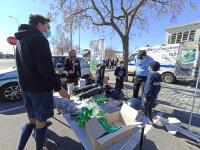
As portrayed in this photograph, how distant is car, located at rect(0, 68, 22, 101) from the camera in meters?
5.06

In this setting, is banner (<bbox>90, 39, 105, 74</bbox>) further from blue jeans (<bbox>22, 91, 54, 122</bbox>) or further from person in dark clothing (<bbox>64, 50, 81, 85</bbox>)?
blue jeans (<bbox>22, 91, 54, 122</bbox>)

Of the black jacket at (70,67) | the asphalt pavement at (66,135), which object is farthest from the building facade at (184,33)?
the asphalt pavement at (66,135)

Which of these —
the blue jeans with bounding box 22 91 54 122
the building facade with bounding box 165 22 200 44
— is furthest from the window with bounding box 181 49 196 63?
the building facade with bounding box 165 22 200 44

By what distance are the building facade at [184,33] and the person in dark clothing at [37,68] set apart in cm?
2350

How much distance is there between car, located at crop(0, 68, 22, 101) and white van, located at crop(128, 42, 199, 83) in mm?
9132

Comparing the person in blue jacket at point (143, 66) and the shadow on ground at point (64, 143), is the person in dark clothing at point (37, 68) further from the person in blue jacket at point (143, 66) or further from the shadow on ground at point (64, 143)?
the person in blue jacket at point (143, 66)

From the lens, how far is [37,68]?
1754 mm

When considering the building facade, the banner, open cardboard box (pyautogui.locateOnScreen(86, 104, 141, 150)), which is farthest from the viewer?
the building facade

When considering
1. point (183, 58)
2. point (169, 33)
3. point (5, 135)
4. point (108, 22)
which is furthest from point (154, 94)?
point (169, 33)

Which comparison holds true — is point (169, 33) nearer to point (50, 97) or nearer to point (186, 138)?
point (186, 138)

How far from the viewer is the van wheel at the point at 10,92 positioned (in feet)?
16.8

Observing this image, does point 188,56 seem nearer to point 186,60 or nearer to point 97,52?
point 186,60

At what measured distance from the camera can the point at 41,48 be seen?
167 cm

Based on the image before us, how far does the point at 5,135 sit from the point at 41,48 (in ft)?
7.93
